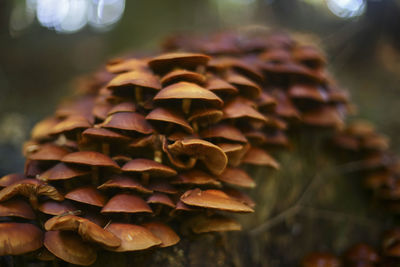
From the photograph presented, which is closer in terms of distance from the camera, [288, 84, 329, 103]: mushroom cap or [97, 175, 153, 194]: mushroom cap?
[97, 175, 153, 194]: mushroom cap

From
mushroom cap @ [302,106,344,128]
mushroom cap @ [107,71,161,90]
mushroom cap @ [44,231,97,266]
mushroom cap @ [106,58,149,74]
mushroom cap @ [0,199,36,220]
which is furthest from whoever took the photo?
mushroom cap @ [302,106,344,128]

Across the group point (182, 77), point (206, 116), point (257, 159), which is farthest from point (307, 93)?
point (182, 77)

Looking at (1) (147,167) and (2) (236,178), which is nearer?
(1) (147,167)

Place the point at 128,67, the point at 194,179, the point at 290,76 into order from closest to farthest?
the point at 194,179
the point at 128,67
the point at 290,76

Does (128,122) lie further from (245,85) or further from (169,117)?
(245,85)

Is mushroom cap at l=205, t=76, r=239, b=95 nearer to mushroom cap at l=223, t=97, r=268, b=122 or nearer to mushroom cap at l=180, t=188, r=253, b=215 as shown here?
mushroom cap at l=223, t=97, r=268, b=122

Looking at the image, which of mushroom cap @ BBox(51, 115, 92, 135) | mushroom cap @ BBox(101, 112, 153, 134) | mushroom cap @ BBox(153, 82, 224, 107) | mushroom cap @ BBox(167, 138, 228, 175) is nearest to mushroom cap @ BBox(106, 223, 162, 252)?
mushroom cap @ BBox(167, 138, 228, 175)

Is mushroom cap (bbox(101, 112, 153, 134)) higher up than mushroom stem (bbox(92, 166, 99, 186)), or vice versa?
mushroom cap (bbox(101, 112, 153, 134))
